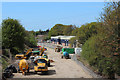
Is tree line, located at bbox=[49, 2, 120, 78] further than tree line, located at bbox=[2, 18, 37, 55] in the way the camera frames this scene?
No

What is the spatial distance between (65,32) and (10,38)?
83.2m

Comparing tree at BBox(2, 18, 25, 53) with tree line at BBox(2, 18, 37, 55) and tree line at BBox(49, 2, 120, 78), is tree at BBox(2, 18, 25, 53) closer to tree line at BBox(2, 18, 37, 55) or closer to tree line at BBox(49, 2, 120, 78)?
tree line at BBox(2, 18, 37, 55)

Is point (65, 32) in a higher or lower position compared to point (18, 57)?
higher

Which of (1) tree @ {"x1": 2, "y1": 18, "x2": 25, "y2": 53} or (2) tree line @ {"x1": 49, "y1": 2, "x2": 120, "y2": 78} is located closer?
(2) tree line @ {"x1": 49, "y1": 2, "x2": 120, "y2": 78}

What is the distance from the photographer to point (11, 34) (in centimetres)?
2948

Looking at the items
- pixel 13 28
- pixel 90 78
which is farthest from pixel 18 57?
pixel 90 78

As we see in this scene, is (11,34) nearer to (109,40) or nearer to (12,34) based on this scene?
(12,34)

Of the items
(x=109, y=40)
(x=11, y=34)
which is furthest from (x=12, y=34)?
(x=109, y=40)

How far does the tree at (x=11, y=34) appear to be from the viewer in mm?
29562

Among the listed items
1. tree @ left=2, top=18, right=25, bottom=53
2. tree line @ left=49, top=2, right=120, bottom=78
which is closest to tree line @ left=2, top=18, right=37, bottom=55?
tree @ left=2, top=18, right=25, bottom=53

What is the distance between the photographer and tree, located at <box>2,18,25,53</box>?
2956 cm

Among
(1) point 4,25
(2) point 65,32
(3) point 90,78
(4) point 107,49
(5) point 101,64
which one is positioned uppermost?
(2) point 65,32

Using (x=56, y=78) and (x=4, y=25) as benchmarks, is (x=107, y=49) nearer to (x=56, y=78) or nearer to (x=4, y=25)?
(x=56, y=78)

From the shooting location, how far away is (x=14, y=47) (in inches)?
1213
